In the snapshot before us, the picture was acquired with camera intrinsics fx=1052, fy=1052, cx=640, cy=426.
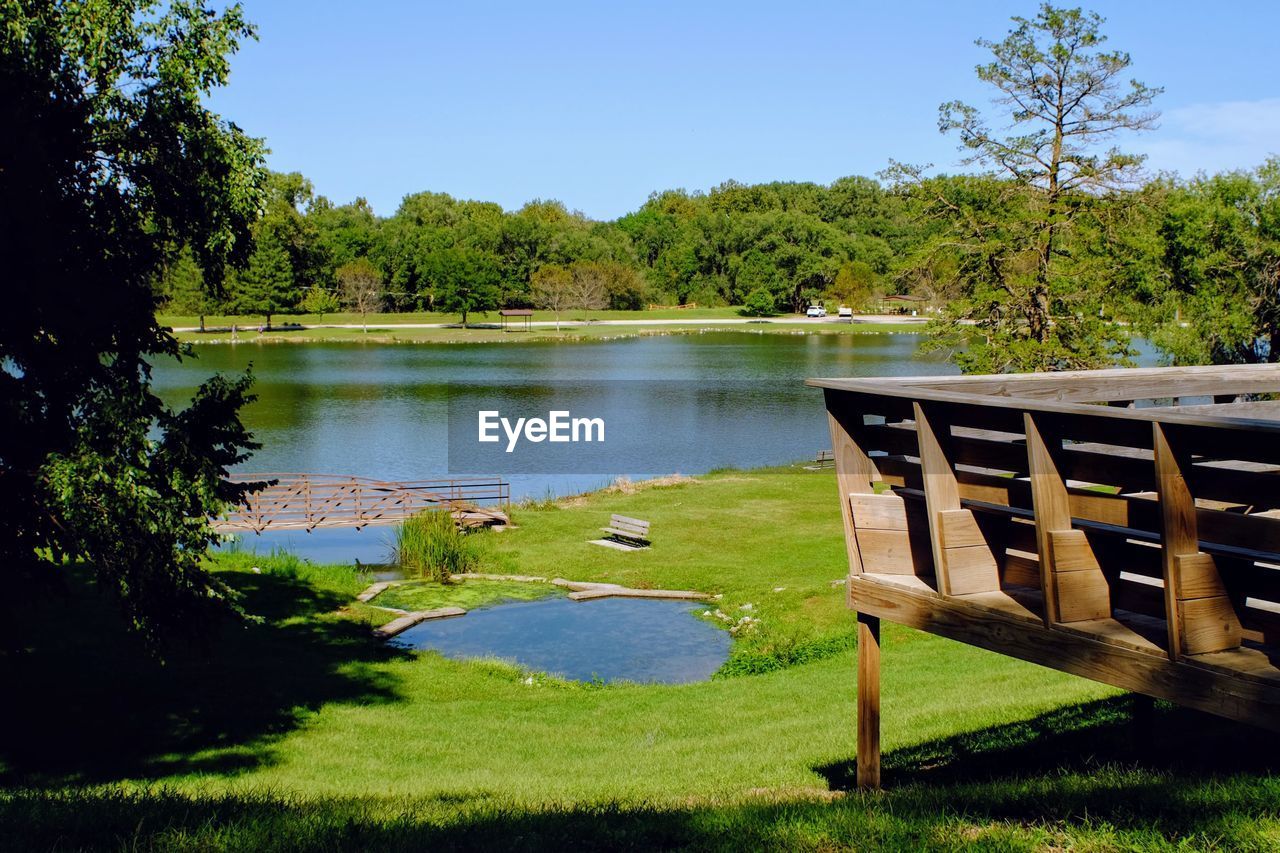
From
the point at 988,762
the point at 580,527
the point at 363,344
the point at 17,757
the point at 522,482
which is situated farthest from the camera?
the point at 363,344

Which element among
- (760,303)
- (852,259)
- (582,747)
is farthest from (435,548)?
(852,259)

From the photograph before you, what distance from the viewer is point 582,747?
1135 centimetres

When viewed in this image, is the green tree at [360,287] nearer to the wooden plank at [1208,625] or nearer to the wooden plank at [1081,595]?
the wooden plank at [1081,595]

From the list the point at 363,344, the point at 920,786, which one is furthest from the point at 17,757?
the point at 363,344

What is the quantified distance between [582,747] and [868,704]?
5.40 meters

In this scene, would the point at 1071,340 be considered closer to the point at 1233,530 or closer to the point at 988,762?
the point at 988,762

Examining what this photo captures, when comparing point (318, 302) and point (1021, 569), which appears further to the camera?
point (318, 302)

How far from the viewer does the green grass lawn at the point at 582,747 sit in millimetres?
5289

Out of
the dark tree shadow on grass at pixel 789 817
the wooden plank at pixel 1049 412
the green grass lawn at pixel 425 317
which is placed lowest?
the dark tree shadow on grass at pixel 789 817

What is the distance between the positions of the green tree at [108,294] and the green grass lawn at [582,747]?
1993 mm

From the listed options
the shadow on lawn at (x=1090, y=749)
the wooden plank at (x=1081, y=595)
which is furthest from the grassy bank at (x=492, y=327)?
the wooden plank at (x=1081, y=595)

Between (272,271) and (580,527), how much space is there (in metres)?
83.0

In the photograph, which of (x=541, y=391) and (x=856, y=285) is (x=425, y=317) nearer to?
(x=856, y=285)

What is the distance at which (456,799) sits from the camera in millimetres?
7621
